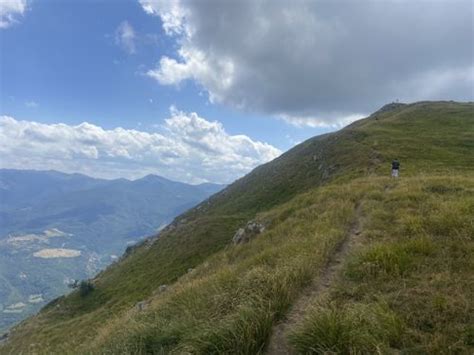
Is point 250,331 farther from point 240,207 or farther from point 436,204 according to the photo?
point 240,207

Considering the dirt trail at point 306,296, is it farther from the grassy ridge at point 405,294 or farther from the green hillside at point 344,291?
the grassy ridge at point 405,294

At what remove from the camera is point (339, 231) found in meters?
11.5

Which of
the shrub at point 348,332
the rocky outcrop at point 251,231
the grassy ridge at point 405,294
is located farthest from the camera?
the rocky outcrop at point 251,231

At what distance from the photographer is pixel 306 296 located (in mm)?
7199

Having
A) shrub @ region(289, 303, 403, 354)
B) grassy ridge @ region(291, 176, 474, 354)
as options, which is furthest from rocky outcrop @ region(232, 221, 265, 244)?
shrub @ region(289, 303, 403, 354)

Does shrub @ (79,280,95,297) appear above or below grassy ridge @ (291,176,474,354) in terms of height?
below

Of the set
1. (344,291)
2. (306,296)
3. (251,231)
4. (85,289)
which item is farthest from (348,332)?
(85,289)

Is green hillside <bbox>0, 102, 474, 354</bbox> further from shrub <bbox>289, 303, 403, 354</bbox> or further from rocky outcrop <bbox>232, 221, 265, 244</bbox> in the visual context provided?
rocky outcrop <bbox>232, 221, 265, 244</bbox>

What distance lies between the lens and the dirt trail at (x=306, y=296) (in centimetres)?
557

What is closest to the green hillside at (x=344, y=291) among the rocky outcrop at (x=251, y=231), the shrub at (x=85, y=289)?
the rocky outcrop at (x=251, y=231)

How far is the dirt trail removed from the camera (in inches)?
219

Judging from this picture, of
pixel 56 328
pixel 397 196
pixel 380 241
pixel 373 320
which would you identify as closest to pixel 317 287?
pixel 373 320

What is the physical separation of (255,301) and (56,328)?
34298 millimetres

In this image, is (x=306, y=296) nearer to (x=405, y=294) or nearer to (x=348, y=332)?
(x=405, y=294)
